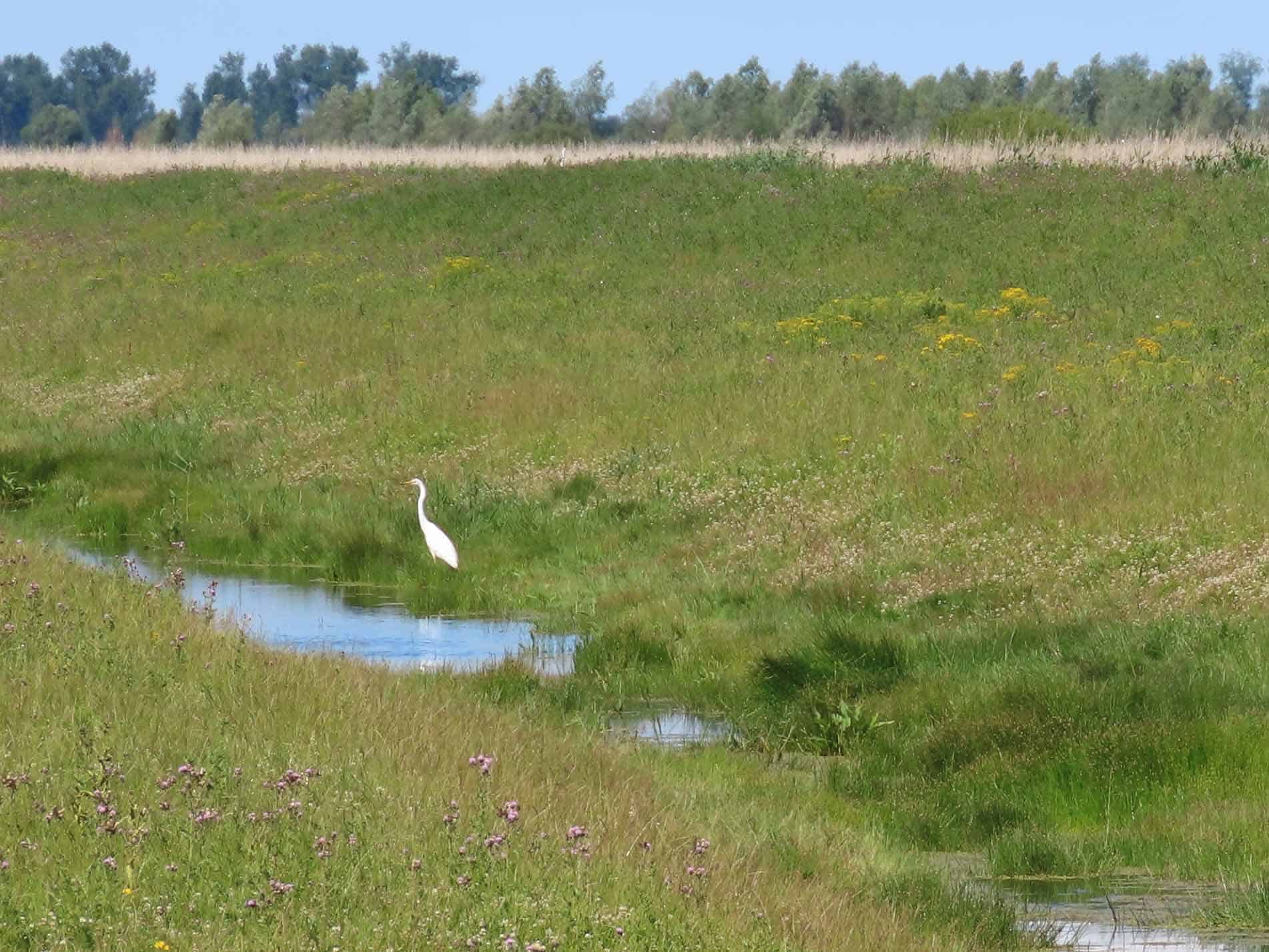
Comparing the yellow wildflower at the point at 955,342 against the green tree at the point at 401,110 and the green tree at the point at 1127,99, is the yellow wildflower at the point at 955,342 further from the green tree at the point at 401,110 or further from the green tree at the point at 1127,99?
the green tree at the point at 401,110

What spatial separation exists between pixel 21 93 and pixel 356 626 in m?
190

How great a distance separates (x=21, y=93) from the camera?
192500 mm

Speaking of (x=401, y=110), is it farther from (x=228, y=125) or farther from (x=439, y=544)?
(x=439, y=544)

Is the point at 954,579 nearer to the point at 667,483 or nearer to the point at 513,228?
the point at 667,483

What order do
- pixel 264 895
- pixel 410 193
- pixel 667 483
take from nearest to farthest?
pixel 264 895
pixel 667 483
pixel 410 193

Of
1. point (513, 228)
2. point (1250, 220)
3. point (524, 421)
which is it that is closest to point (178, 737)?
point (524, 421)

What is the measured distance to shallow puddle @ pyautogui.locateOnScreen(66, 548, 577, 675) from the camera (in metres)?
15.4

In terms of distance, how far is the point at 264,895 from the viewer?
671 centimetres

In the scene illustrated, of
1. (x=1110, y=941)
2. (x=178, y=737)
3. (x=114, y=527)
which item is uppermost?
(x=178, y=737)

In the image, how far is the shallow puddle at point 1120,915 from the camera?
8227mm

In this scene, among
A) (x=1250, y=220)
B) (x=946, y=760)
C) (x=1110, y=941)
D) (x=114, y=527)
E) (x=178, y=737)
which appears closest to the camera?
(x=1110, y=941)

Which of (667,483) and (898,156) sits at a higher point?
(898,156)

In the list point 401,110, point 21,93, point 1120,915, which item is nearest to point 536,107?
point 401,110

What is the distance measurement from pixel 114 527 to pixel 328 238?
72.9 ft
